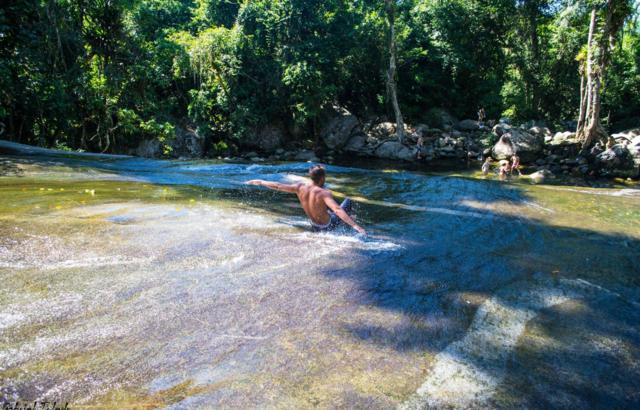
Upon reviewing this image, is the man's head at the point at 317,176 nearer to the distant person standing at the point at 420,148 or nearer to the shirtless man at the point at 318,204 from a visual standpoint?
the shirtless man at the point at 318,204

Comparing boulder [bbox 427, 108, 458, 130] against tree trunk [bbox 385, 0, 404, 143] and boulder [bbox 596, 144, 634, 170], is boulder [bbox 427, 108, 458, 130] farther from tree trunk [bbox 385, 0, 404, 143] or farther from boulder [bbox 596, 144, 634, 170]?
boulder [bbox 596, 144, 634, 170]

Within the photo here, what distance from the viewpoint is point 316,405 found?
8.08 feet

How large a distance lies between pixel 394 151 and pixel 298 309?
1999 cm

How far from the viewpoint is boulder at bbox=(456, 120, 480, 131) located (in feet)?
85.8

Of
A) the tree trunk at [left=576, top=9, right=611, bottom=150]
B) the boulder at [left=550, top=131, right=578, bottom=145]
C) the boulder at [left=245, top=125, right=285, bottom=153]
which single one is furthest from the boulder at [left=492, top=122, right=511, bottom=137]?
the boulder at [left=245, top=125, right=285, bottom=153]

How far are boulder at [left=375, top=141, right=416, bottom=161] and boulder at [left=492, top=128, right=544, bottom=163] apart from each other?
14.0ft

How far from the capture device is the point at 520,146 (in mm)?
20094

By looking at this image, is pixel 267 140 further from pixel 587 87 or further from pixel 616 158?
pixel 616 158

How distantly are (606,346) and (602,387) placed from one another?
69 centimetres

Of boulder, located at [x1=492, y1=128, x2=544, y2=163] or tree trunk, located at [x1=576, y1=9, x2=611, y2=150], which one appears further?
boulder, located at [x1=492, y1=128, x2=544, y2=163]

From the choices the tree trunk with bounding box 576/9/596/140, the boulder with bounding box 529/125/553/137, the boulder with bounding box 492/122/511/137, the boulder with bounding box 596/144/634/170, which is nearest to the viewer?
the boulder with bounding box 596/144/634/170

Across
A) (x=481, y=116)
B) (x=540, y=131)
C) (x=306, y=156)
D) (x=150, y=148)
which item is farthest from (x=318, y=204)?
(x=481, y=116)

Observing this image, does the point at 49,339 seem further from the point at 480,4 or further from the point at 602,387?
the point at 480,4

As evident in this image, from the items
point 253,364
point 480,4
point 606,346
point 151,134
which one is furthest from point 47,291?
point 480,4
